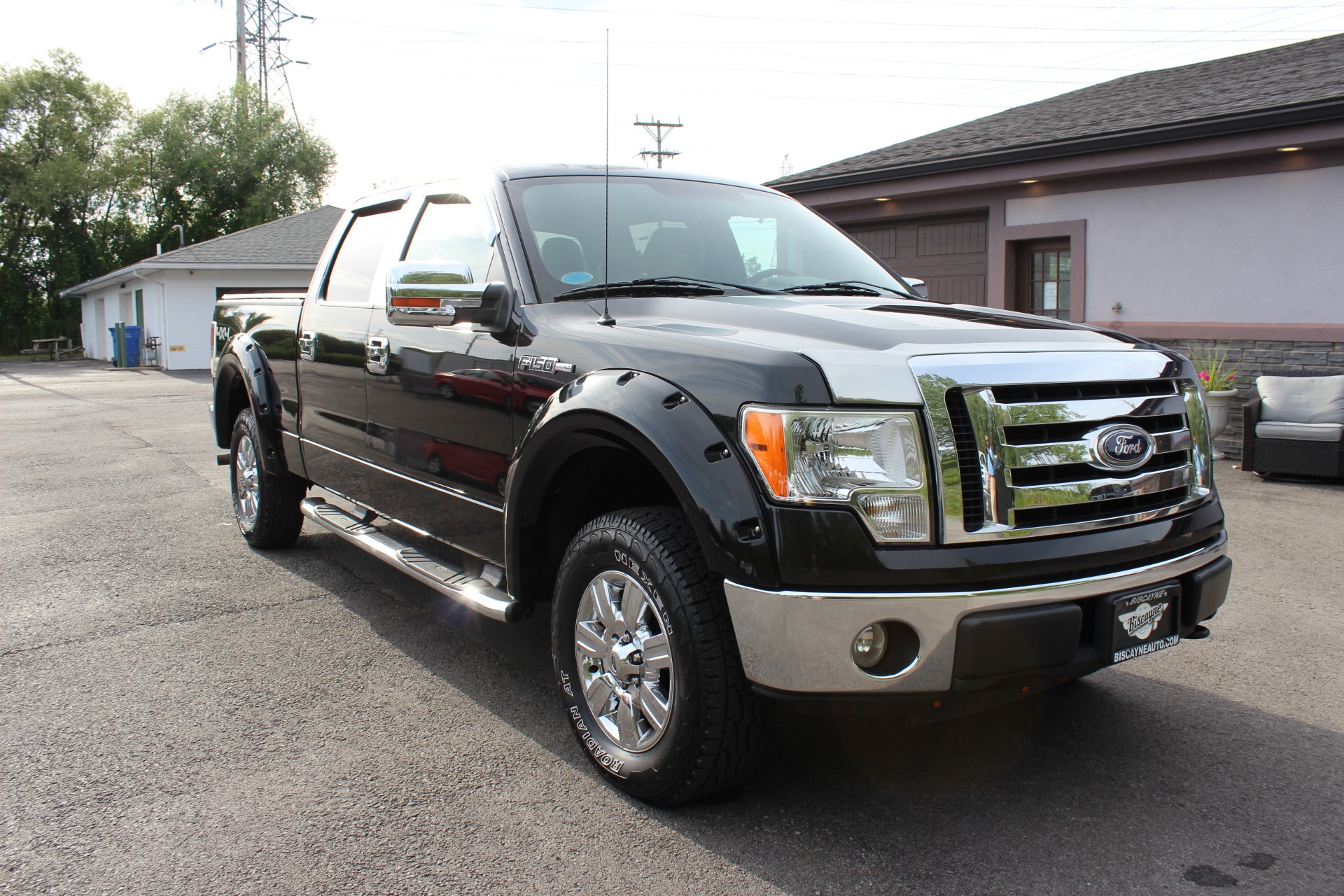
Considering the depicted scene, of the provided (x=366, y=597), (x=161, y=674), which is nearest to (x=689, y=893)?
(x=161, y=674)

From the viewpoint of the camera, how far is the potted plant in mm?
10344

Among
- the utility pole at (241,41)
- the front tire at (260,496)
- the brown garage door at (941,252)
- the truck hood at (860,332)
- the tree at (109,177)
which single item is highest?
the utility pole at (241,41)

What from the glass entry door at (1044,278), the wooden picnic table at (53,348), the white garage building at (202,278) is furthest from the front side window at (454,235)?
the wooden picnic table at (53,348)

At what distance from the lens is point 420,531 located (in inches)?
165

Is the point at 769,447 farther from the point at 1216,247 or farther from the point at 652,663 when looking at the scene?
the point at 1216,247

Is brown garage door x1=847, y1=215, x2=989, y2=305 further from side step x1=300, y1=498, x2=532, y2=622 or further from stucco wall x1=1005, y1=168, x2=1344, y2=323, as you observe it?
side step x1=300, y1=498, x2=532, y2=622

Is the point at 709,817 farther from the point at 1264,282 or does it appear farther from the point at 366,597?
the point at 1264,282

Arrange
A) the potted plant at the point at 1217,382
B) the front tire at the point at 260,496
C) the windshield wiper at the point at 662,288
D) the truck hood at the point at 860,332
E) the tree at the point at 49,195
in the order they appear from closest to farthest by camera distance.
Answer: the truck hood at the point at 860,332 → the windshield wiper at the point at 662,288 → the front tire at the point at 260,496 → the potted plant at the point at 1217,382 → the tree at the point at 49,195

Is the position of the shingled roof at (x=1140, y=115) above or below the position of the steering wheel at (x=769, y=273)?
above

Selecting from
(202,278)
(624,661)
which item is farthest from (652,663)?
(202,278)

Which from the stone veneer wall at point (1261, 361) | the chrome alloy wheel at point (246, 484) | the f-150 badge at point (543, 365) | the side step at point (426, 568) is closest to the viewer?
the f-150 badge at point (543, 365)

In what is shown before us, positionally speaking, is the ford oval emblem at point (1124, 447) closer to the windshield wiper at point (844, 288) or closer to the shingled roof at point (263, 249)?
the windshield wiper at point (844, 288)

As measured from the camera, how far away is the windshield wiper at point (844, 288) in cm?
386

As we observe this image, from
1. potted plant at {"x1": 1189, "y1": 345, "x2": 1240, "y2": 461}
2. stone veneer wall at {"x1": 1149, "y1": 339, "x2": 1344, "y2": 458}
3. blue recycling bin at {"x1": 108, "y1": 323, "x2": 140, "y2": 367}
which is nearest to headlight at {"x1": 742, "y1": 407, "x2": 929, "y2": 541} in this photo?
potted plant at {"x1": 1189, "y1": 345, "x2": 1240, "y2": 461}
